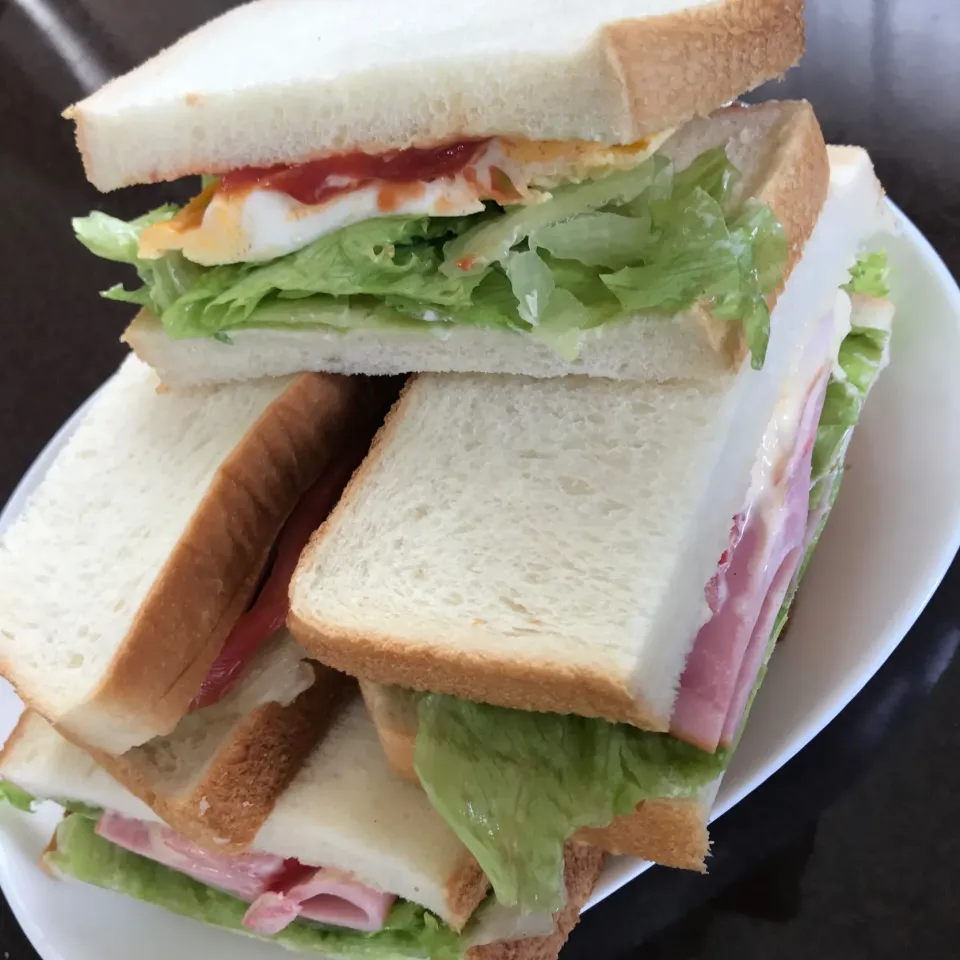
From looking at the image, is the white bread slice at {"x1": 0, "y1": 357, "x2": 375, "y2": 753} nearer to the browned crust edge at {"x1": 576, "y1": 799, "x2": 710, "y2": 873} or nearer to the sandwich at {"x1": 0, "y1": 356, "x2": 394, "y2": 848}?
the sandwich at {"x1": 0, "y1": 356, "x2": 394, "y2": 848}

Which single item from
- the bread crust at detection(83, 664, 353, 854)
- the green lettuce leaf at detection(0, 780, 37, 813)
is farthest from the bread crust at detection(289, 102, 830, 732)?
the green lettuce leaf at detection(0, 780, 37, 813)

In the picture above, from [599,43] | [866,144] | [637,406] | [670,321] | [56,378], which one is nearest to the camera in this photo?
[599,43]

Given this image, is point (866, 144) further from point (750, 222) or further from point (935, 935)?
point (935, 935)

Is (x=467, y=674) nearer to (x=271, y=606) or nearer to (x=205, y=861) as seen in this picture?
(x=271, y=606)

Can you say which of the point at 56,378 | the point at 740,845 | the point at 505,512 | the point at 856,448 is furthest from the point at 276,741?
the point at 56,378

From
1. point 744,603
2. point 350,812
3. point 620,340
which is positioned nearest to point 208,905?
point 350,812

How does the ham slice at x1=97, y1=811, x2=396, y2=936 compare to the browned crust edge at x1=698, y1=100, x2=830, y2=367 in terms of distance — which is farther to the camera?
the ham slice at x1=97, y1=811, x2=396, y2=936
